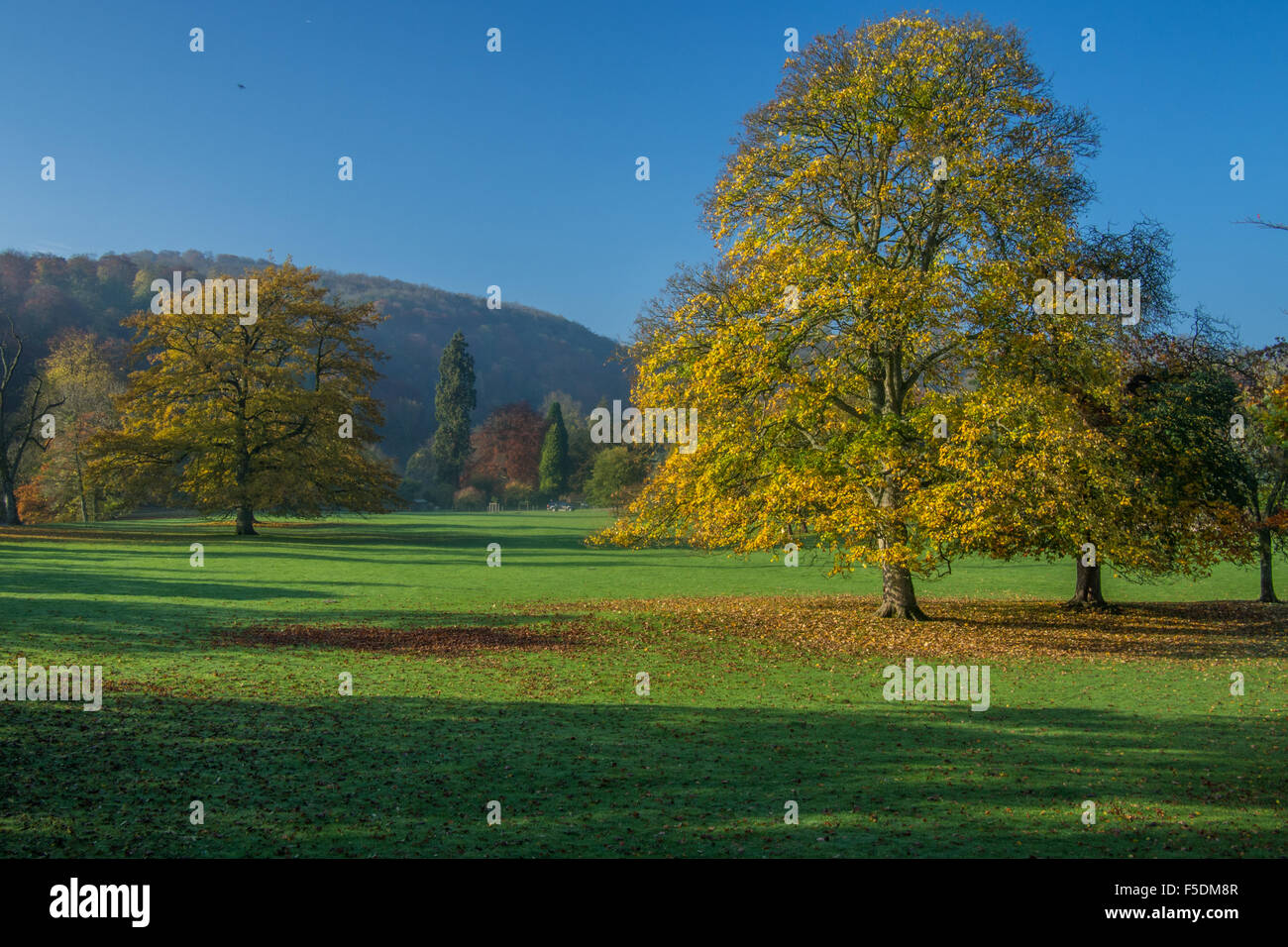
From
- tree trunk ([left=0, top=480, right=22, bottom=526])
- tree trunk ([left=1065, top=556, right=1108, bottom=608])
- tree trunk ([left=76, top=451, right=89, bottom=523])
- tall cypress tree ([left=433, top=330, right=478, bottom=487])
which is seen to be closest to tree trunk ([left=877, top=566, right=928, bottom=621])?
tree trunk ([left=1065, top=556, right=1108, bottom=608])

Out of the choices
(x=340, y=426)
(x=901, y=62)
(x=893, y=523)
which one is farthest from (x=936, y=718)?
(x=340, y=426)

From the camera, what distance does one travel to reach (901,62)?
1902cm

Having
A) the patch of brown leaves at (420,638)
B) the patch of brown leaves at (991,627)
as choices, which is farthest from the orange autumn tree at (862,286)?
the patch of brown leaves at (420,638)

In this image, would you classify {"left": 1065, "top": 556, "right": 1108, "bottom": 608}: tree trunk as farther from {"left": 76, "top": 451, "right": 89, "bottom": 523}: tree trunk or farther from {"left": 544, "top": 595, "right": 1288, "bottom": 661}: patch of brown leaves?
{"left": 76, "top": 451, "right": 89, "bottom": 523}: tree trunk

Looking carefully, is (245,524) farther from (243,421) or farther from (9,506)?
(9,506)

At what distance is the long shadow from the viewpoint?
6809 mm

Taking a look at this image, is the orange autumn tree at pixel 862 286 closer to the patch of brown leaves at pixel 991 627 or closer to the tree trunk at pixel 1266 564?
the patch of brown leaves at pixel 991 627

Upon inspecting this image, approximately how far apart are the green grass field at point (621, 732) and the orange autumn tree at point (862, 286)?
2.85m

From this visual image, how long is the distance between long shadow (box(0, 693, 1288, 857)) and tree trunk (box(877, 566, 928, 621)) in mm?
9470

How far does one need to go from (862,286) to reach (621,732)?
10.9 metres

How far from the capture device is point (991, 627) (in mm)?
20438

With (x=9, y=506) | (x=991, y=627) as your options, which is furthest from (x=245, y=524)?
(x=991, y=627)
